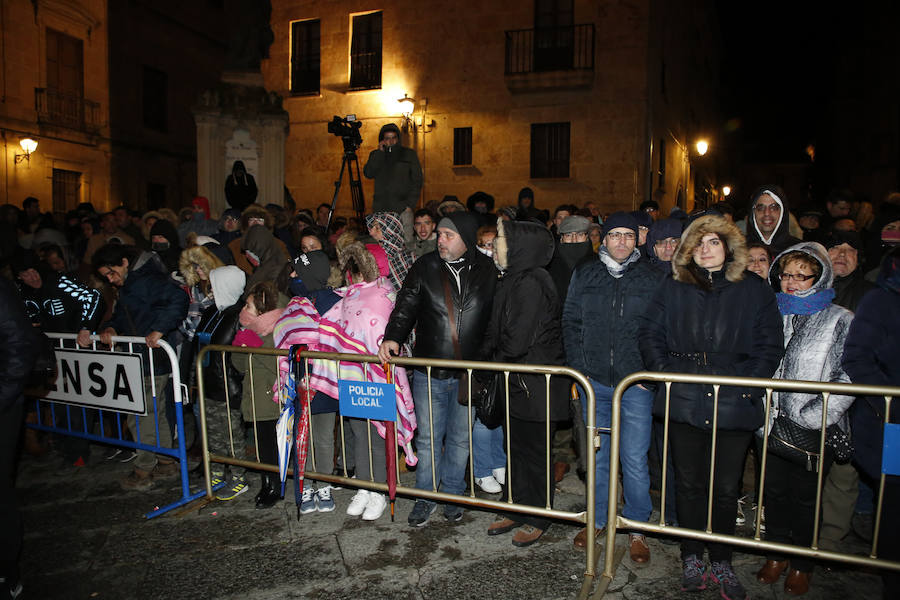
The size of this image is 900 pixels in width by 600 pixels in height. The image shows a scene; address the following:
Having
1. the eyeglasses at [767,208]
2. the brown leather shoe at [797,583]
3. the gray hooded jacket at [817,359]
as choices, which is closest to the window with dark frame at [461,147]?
the eyeglasses at [767,208]

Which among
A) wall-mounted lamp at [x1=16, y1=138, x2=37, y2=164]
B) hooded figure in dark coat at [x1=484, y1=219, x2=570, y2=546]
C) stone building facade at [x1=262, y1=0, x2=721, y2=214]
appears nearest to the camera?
hooded figure in dark coat at [x1=484, y1=219, x2=570, y2=546]

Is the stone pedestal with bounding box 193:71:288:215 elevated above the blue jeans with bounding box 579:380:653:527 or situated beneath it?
elevated above

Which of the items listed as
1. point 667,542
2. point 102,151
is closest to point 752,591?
point 667,542

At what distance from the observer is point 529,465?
3.98 m

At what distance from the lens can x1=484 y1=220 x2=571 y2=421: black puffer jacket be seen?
382cm

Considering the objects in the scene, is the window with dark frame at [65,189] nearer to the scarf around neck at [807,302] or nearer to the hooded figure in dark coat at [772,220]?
the hooded figure in dark coat at [772,220]

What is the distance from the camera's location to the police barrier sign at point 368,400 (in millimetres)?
3963

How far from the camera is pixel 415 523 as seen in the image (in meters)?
4.25

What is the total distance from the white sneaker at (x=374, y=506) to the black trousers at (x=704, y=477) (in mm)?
2095

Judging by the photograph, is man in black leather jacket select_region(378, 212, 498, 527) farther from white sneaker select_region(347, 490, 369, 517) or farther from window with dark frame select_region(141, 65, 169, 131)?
window with dark frame select_region(141, 65, 169, 131)

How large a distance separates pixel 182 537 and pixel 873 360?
4460mm

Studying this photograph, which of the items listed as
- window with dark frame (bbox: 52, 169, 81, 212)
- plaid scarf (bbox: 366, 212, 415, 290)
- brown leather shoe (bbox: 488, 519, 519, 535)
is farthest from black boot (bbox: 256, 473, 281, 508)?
window with dark frame (bbox: 52, 169, 81, 212)

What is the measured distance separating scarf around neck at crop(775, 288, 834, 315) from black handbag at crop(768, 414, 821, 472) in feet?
2.03

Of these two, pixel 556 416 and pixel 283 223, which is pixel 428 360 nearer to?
pixel 556 416
